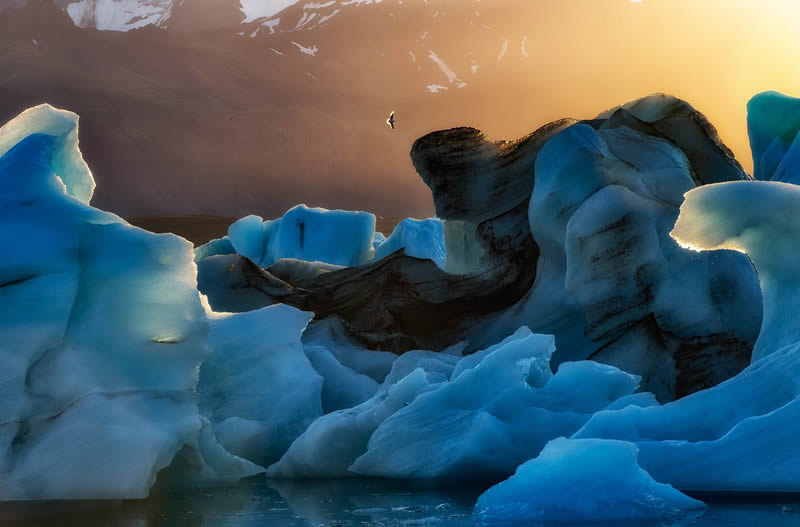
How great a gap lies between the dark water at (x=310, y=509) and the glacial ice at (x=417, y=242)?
34.7 ft

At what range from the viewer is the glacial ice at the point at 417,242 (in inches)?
593

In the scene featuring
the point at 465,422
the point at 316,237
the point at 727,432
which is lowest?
the point at 727,432

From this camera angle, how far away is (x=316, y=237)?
1533 cm

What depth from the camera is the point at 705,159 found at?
7.98 m

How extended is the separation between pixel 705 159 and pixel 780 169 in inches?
23.8

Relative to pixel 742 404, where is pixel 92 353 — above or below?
above

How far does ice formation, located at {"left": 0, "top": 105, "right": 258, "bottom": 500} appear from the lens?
→ 4.11 metres

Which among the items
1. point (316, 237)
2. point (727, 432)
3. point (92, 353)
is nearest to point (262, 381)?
point (92, 353)

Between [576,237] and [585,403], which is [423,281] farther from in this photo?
[585,403]

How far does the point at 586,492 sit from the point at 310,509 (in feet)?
3.37

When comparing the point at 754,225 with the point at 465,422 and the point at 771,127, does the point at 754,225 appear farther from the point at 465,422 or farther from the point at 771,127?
the point at 771,127

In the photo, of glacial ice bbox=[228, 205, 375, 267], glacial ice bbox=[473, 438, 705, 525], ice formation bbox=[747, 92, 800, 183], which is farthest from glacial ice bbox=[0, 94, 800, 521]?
glacial ice bbox=[228, 205, 375, 267]

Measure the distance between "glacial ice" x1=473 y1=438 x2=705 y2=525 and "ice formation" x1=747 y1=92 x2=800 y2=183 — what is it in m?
5.92

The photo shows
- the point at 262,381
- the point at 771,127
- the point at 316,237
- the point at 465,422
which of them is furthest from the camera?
the point at 316,237
